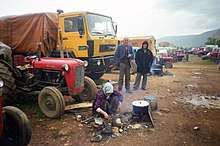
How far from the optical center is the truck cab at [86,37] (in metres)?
7.64

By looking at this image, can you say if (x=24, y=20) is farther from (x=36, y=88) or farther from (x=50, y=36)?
(x=36, y=88)

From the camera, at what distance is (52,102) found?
16.1 feet

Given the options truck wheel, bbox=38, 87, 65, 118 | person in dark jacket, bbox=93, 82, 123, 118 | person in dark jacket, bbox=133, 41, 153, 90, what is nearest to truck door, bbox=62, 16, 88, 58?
person in dark jacket, bbox=133, 41, 153, 90

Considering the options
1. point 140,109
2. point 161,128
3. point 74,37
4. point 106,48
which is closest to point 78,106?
point 140,109

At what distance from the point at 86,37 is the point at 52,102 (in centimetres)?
346

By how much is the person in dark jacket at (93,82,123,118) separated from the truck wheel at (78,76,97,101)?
1.43m

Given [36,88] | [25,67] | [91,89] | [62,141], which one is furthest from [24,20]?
[62,141]

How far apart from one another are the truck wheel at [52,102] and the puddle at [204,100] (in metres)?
4.13

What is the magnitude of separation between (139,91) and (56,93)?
3830 millimetres

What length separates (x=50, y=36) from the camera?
7828 millimetres

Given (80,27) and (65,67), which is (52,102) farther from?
(80,27)

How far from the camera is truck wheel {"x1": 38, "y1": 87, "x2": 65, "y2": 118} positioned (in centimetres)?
480

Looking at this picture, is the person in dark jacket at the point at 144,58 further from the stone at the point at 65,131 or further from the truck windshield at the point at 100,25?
the stone at the point at 65,131

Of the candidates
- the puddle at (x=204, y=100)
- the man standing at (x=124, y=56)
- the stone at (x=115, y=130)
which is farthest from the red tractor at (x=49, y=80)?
the puddle at (x=204, y=100)
